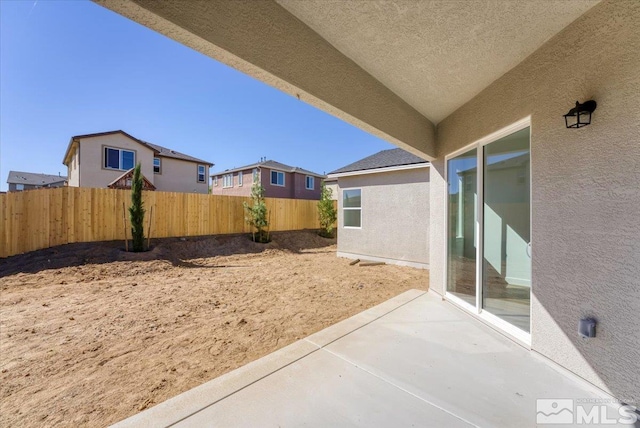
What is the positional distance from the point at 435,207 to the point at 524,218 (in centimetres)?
195

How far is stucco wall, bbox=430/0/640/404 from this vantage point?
1957 mm

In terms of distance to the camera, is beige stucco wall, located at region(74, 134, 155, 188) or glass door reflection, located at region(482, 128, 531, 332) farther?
beige stucco wall, located at region(74, 134, 155, 188)

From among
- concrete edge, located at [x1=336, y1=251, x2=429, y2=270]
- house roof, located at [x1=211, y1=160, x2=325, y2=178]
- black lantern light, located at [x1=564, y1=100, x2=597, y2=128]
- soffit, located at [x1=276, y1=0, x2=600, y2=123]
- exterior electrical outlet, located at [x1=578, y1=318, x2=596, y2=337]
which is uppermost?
house roof, located at [x1=211, y1=160, x2=325, y2=178]

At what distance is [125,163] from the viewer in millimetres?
15516

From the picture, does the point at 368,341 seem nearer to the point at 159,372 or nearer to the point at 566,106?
the point at 159,372

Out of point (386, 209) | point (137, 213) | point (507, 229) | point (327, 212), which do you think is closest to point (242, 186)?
point (327, 212)

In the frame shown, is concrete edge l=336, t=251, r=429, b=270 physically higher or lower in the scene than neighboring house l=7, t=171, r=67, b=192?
lower

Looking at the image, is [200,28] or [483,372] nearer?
[200,28]

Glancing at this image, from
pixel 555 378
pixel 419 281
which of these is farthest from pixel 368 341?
pixel 419 281

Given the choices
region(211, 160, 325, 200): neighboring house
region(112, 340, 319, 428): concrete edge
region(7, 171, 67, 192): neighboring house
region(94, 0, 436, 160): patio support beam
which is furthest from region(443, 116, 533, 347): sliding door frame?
region(7, 171, 67, 192): neighboring house

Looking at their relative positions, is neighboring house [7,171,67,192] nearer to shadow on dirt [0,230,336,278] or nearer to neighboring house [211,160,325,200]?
neighboring house [211,160,325,200]

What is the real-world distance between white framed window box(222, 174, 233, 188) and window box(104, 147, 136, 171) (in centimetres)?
920

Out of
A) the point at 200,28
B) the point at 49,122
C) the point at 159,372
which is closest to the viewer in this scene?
the point at 200,28

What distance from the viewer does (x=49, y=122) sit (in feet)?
39.2
